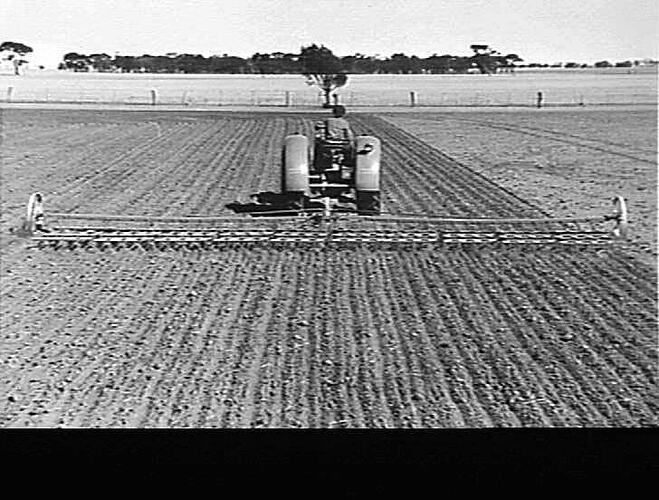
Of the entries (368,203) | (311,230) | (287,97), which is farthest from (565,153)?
(287,97)

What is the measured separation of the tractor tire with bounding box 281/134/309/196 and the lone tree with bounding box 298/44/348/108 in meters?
0.31

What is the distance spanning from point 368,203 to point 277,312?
0.62m

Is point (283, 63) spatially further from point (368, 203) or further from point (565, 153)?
point (565, 153)

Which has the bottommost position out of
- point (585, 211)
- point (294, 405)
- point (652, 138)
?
point (294, 405)

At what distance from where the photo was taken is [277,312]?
2.26 metres

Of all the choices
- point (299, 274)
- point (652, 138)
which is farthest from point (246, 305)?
point (652, 138)

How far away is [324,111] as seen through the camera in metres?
2.58

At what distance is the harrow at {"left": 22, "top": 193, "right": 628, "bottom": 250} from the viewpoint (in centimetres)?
261

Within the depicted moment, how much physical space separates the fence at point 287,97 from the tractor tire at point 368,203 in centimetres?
26

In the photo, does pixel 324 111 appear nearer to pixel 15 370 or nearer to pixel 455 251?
pixel 455 251

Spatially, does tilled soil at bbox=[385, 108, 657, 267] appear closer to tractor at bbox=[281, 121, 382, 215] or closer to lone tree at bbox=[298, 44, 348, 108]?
tractor at bbox=[281, 121, 382, 215]

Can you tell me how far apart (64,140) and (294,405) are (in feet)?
5.27

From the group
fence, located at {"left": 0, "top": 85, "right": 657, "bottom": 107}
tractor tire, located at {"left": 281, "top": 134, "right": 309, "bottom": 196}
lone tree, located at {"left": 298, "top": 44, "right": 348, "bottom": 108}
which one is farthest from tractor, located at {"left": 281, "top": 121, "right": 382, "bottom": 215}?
lone tree, located at {"left": 298, "top": 44, "right": 348, "bottom": 108}

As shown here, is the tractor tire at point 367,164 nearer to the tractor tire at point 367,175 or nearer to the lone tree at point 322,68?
the tractor tire at point 367,175
